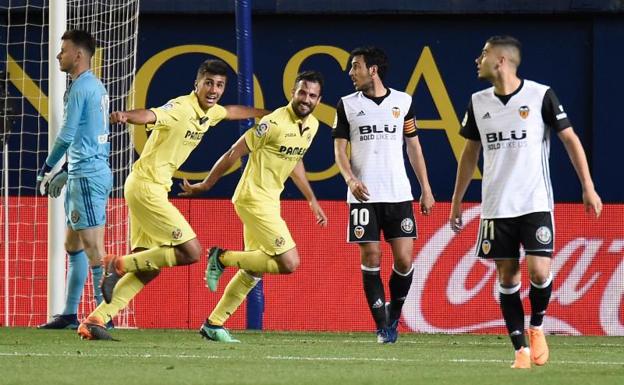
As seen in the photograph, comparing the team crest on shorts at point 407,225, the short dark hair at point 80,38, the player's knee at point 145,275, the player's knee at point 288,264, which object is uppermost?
the short dark hair at point 80,38

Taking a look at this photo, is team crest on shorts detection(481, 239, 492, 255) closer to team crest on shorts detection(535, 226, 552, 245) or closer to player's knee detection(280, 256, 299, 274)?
team crest on shorts detection(535, 226, 552, 245)

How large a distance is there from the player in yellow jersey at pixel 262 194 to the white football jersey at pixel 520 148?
2.47 m

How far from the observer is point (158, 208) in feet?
34.7

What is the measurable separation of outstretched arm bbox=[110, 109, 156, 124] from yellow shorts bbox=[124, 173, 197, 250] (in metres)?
0.53

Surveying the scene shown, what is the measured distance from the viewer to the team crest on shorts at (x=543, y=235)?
27.8ft

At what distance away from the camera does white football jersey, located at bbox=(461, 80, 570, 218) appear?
8516 millimetres

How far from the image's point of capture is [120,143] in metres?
14.4

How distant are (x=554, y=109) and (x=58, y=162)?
13.9 feet

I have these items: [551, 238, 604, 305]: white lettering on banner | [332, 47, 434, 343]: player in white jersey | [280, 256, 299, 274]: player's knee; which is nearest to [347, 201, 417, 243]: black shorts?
[332, 47, 434, 343]: player in white jersey

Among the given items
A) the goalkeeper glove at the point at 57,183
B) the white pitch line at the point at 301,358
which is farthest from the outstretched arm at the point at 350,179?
the goalkeeper glove at the point at 57,183

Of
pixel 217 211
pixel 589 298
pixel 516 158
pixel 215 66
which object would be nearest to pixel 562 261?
pixel 589 298

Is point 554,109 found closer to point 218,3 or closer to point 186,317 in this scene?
point 186,317

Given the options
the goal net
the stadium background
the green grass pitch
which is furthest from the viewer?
the stadium background

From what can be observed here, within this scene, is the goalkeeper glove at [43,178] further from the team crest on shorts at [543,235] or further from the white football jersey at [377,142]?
the team crest on shorts at [543,235]
